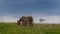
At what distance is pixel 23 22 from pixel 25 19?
965 millimetres

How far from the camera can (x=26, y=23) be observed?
126 feet

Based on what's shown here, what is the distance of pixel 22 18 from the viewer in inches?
1526

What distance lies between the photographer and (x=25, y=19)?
38562 mm

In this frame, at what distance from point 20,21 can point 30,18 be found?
267cm

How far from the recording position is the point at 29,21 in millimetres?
38812

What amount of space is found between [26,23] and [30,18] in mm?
1676

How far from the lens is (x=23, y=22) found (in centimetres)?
3881

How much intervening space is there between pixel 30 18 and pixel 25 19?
131 cm

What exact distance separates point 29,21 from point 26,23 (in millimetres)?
1032

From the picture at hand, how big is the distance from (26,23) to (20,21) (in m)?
1.69

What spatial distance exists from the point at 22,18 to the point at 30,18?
205 centimetres

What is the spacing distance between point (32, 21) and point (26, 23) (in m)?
1.91

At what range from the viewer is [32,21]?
129 ft
